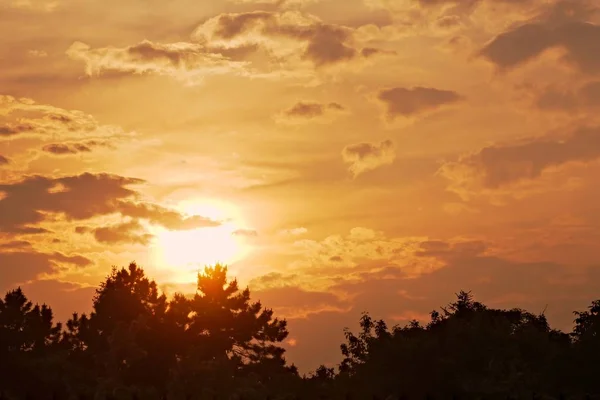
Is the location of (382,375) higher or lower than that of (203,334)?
lower

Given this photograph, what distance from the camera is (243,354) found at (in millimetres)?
87250

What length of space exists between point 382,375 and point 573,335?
16.4 meters

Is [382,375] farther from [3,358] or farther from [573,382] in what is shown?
[3,358]

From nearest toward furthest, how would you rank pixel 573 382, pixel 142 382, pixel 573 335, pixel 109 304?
1. pixel 573 382
2. pixel 573 335
3. pixel 142 382
4. pixel 109 304

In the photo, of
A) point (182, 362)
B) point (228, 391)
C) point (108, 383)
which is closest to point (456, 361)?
point (228, 391)

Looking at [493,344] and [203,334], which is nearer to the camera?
[493,344]

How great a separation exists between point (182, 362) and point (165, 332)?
624 inches

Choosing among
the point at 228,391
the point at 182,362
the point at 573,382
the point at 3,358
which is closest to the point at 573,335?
the point at 573,382

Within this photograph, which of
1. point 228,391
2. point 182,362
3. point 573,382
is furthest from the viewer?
point 182,362

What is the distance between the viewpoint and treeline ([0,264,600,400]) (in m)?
51.2

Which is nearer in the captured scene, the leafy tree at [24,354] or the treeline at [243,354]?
the treeline at [243,354]

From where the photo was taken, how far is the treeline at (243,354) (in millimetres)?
51219

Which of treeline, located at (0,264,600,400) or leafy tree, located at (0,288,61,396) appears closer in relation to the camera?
treeline, located at (0,264,600,400)

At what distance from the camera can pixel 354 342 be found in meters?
→ 84.6
